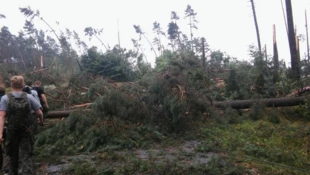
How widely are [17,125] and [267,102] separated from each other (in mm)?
6870

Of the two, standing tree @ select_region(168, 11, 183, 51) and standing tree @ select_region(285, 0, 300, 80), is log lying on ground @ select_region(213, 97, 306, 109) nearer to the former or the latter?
standing tree @ select_region(285, 0, 300, 80)

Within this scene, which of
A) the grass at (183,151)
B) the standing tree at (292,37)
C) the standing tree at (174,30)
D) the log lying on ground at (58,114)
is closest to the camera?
the grass at (183,151)

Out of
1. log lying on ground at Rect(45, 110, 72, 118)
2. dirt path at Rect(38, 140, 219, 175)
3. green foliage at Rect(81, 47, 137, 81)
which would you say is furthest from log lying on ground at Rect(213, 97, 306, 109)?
green foliage at Rect(81, 47, 137, 81)

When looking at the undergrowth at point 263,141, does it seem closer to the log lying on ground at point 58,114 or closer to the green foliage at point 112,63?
the log lying on ground at point 58,114

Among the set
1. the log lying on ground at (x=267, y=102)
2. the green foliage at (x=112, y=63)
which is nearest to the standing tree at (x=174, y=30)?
the green foliage at (x=112, y=63)

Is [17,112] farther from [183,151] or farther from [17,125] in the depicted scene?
[183,151]

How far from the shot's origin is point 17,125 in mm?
3555

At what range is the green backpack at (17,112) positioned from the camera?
139 inches

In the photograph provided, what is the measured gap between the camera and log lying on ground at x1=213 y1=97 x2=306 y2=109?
7.72 m

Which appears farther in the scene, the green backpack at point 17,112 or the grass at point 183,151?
the grass at point 183,151

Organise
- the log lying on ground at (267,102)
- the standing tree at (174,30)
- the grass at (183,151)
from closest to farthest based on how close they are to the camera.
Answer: the grass at (183,151)
the log lying on ground at (267,102)
the standing tree at (174,30)

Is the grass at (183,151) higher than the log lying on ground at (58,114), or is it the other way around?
the log lying on ground at (58,114)

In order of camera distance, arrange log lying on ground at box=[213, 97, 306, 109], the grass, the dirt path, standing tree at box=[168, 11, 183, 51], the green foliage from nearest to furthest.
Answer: the grass
the dirt path
log lying on ground at box=[213, 97, 306, 109]
the green foliage
standing tree at box=[168, 11, 183, 51]

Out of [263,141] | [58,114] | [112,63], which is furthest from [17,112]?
[112,63]
